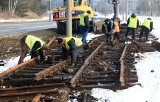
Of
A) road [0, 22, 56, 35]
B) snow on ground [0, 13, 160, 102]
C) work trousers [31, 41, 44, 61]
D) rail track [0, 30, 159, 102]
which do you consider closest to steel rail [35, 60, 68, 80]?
rail track [0, 30, 159, 102]

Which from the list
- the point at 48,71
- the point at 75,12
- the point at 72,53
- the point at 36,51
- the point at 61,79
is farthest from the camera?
the point at 75,12

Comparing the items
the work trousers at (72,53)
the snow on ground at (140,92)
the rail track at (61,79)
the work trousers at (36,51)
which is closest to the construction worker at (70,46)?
the work trousers at (72,53)

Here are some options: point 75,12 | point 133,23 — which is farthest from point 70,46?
point 75,12

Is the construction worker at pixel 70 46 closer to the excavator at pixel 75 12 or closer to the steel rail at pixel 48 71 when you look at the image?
the steel rail at pixel 48 71

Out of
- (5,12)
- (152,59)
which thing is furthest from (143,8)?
(152,59)

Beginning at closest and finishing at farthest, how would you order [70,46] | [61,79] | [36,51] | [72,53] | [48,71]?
[61,79] < [48,71] < [70,46] < [72,53] < [36,51]

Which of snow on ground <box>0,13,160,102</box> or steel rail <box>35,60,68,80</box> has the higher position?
steel rail <box>35,60,68,80</box>

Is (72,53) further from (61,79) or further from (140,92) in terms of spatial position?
(140,92)

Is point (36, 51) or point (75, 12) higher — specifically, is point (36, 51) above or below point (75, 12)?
below

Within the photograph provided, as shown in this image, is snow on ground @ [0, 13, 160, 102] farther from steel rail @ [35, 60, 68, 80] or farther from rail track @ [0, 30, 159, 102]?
steel rail @ [35, 60, 68, 80]

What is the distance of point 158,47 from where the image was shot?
16500 millimetres

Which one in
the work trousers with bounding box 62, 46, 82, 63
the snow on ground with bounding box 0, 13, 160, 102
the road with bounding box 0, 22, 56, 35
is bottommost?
the road with bounding box 0, 22, 56, 35

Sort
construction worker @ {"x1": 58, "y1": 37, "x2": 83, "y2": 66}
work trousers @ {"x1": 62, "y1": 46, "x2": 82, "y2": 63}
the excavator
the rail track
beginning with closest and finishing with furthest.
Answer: the rail track < construction worker @ {"x1": 58, "y1": 37, "x2": 83, "y2": 66} < work trousers @ {"x1": 62, "y1": 46, "x2": 82, "y2": 63} < the excavator

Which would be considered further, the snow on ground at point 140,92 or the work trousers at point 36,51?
the work trousers at point 36,51
